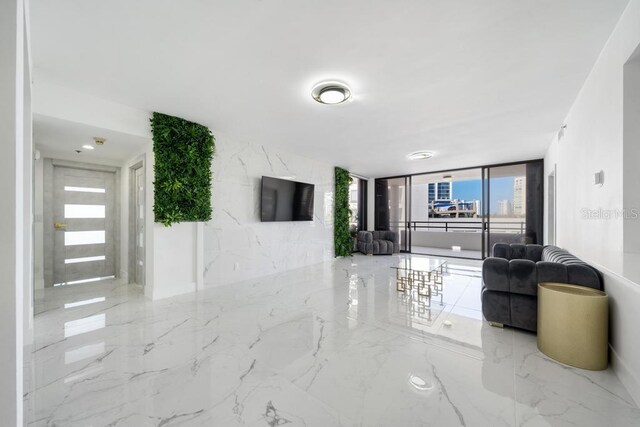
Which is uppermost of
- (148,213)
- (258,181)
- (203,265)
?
(258,181)

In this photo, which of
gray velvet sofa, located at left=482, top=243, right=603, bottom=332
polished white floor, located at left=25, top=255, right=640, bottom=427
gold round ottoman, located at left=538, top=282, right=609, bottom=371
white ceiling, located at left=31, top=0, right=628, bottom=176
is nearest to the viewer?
polished white floor, located at left=25, top=255, right=640, bottom=427

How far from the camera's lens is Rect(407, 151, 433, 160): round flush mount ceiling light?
216 inches

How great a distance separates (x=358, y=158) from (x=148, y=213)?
450 centimetres

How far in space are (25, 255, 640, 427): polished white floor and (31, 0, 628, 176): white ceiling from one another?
2642mm

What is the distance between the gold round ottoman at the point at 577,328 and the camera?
1932mm

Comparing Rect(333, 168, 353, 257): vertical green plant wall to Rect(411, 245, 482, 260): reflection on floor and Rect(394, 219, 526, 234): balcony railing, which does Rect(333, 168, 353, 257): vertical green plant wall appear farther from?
Rect(411, 245, 482, 260): reflection on floor

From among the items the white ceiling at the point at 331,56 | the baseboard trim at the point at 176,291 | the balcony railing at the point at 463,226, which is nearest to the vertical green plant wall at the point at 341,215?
the balcony railing at the point at 463,226

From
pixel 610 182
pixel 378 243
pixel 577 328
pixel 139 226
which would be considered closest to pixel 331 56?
pixel 610 182

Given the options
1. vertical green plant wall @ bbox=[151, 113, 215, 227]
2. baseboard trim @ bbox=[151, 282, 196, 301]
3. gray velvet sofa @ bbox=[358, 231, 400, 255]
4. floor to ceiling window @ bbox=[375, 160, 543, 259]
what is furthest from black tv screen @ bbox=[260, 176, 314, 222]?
floor to ceiling window @ bbox=[375, 160, 543, 259]

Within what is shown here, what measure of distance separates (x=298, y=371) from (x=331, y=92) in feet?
8.87

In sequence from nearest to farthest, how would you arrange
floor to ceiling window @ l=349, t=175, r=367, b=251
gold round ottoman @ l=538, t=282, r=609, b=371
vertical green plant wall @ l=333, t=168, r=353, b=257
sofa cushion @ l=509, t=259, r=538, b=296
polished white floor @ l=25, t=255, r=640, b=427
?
polished white floor @ l=25, t=255, r=640, b=427 < gold round ottoman @ l=538, t=282, r=609, b=371 < sofa cushion @ l=509, t=259, r=538, b=296 < vertical green plant wall @ l=333, t=168, r=353, b=257 < floor to ceiling window @ l=349, t=175, r=367, b=251

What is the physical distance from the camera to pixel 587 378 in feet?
6.06

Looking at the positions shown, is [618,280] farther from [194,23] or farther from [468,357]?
[194,23]

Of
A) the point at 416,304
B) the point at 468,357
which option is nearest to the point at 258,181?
the point at 416,304
